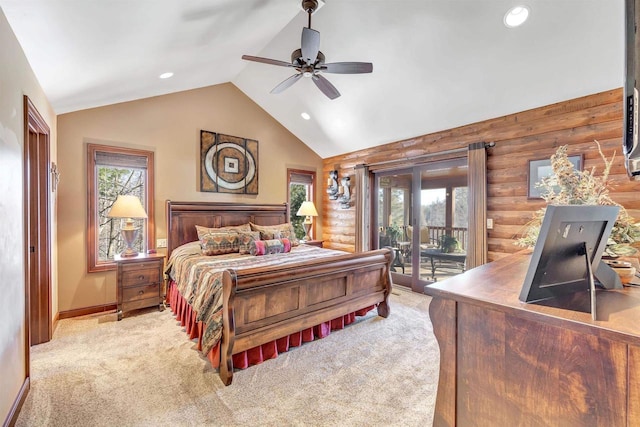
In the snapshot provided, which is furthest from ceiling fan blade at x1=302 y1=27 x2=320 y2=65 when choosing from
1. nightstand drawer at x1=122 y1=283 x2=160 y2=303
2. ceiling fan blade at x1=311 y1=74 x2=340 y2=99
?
nightstand drawer at x1=122 y1=283 x2=160 y2=303

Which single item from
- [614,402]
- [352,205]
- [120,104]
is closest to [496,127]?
[352,205]

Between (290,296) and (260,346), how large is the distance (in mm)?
502

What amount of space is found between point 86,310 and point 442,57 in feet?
17.2

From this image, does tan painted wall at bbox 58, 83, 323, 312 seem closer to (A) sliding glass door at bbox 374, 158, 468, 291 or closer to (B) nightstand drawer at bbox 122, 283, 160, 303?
(B) nightstand drawer at bbox 122, 283, 160, 303

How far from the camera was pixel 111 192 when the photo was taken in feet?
12.8

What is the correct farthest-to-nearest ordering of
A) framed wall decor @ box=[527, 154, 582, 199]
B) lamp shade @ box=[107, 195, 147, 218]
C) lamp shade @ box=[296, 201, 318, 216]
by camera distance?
lamp shade @ box=[296, 201, 318, 216] → lamp shade @ box=[107, 195, 147, 218] → framed wall decor @ box=[527, 154, 582, 199]

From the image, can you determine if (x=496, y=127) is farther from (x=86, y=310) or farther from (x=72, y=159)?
(x=86, y=310)

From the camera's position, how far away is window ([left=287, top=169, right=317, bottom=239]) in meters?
5.76

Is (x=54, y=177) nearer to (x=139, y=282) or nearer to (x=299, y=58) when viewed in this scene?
(x=139, y=282)

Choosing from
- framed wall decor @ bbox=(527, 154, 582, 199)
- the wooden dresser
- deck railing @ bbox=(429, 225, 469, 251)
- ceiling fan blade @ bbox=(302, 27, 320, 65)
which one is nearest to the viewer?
the wooden dresser

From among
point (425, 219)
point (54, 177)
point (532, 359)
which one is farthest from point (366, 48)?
point (54, 177)

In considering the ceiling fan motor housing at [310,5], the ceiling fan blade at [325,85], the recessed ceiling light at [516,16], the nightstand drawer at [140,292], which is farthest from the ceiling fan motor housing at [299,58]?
the nightstand drawer at [140,292]

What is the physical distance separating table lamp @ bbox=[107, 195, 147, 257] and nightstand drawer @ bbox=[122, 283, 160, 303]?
449 millimetres

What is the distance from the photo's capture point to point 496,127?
365 cm
